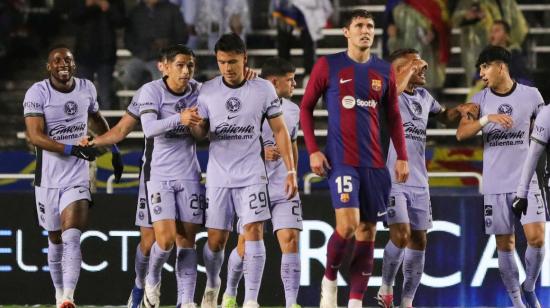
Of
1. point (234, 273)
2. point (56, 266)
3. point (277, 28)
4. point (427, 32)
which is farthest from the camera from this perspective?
point (277, 28)

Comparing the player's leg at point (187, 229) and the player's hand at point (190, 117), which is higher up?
the player's hand at point (190, 117)

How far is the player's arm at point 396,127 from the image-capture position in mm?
10492

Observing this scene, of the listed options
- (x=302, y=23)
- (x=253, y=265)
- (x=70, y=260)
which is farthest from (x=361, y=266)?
(x=302, y=23)

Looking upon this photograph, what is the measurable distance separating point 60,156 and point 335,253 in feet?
9.15

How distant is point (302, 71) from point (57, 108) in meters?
6.36

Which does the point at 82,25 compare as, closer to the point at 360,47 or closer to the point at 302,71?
the point at 302,71

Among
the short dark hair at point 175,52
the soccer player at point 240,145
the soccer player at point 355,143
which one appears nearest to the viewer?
the soccer player at point 355,143

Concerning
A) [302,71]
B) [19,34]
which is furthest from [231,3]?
[19,34]

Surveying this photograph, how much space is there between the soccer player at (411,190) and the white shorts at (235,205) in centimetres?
119

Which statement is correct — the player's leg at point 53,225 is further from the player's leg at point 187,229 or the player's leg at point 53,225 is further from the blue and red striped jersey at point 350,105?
the blue and red striped jersey at point 350,105

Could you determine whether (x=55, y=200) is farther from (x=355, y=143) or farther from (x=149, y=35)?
(x=149, y=35)

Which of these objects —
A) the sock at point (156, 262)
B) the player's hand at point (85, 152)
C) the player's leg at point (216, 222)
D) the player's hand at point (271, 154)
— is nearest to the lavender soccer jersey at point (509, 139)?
the player's hand at point (271, 154)

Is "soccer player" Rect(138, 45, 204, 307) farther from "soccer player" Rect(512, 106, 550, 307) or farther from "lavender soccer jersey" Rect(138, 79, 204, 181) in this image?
"soccer player" Rect(512, 106, 550, 307)

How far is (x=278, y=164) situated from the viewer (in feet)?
38.6
